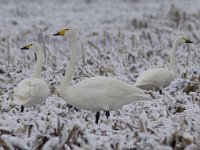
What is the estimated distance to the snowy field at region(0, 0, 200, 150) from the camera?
13.7 feet

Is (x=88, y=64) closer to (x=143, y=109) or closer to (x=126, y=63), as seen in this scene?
(x=126, y=63)

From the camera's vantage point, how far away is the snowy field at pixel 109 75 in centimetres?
417

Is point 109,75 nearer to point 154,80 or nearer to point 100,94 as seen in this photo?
point 154,80

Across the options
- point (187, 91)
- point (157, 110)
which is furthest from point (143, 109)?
point (187, 91)

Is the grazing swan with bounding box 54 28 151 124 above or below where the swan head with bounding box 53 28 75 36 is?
below

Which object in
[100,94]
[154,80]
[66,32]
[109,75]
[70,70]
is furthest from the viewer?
[109,75]

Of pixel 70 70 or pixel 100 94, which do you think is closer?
pixel 100 94

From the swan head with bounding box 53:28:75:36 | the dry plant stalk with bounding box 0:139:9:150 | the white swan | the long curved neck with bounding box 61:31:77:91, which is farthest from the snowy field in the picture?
the swan head with bounding box 53:28:75:36

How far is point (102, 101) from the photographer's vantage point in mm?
5609

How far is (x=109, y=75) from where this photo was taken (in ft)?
27.4

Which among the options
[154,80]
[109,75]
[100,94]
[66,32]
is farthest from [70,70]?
[109,75]

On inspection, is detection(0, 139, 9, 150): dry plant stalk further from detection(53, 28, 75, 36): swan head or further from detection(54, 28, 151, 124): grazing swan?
detection(53, 28, 75, 36): swan head

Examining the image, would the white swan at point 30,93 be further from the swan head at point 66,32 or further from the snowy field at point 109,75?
the swan head at point 66,32

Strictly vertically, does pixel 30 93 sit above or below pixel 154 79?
above
